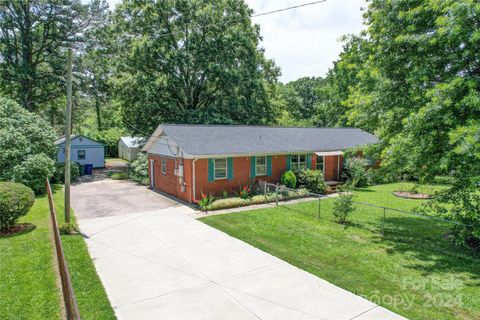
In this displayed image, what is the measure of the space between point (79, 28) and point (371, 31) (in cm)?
2664

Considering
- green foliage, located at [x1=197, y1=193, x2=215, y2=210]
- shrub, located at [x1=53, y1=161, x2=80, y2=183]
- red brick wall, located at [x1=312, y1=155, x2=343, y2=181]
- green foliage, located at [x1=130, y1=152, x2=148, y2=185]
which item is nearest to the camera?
green foliage, located at [x1=197, y1=193, x2=215, y2=210]

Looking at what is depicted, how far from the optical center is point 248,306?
18.9ft

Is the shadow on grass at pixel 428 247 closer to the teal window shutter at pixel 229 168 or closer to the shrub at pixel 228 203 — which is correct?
the shrub at pixel 228 203

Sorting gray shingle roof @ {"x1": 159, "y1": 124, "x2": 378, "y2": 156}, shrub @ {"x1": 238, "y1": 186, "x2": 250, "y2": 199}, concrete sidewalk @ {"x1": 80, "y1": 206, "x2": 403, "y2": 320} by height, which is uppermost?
gray shingle roof @ {"x1": 159, "y1": 124, "x2": 378, "y2": 156}

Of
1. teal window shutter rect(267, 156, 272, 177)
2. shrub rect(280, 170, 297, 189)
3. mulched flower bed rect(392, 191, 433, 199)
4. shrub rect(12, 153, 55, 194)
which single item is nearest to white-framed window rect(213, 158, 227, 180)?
teal window shutter rect(267, 156, 272, 177)

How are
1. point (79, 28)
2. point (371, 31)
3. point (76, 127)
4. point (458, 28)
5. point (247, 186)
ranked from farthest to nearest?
1. point (76, 127)
2. point (79, 28)
3. point (247, 186)
4. point (371, 31)
5. point (458, 28)

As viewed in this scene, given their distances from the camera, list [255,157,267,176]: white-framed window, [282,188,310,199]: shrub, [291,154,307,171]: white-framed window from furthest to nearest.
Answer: [291,154,307,171]: white-framed window, [255,157,267,176]: white-framed window, [282,188,310,199]: shrub

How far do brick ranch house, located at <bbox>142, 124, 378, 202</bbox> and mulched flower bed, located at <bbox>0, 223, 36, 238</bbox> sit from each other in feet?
21.4

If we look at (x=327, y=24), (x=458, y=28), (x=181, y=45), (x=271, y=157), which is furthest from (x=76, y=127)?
(x=458, y=28)

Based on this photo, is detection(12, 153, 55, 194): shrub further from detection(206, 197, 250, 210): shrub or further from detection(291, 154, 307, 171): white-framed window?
detection(291, 154, 307, 171): white-framed window

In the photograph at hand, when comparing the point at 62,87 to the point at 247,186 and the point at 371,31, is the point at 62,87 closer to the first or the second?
the point at 247,186

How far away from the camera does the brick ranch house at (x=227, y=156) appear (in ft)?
48.8

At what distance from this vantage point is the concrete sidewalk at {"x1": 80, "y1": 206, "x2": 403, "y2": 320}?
5578 mm

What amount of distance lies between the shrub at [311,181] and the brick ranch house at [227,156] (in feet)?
3.40
